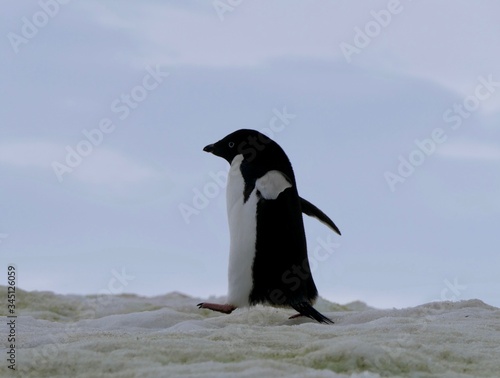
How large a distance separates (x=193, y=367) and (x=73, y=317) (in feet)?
15.5

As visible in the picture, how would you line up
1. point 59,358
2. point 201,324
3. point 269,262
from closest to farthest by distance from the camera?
point 59,358, point 201,324, point 269,262

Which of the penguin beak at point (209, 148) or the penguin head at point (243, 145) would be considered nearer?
the penguin head at point (243, 145)

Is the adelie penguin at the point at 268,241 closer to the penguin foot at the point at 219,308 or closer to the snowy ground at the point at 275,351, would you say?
the penguin foot at the point at 219,308

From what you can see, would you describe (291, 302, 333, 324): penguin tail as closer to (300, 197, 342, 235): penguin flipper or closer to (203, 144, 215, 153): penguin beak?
(300, 197, 342, 235): penguin flipper

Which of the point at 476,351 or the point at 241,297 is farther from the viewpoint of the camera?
the point at 241,297

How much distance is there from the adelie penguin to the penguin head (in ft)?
0.09

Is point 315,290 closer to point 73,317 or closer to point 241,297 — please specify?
point 241,297

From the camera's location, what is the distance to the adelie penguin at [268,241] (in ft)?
19.7

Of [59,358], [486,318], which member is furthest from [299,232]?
[59,358]

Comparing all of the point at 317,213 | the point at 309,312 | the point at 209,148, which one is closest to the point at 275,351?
the point at 309,312

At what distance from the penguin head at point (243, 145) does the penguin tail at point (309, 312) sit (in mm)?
1221

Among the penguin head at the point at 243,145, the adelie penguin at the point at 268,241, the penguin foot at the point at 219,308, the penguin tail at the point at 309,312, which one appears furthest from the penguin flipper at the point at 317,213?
the penguin foot at the point at 219,308

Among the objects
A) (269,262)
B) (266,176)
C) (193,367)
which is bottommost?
(193,367)

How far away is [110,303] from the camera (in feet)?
29.2
